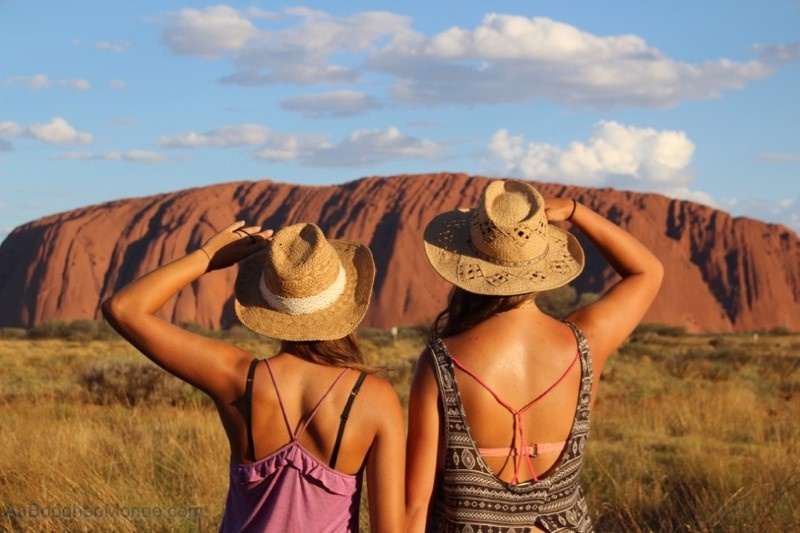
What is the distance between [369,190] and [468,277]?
89.5 meters

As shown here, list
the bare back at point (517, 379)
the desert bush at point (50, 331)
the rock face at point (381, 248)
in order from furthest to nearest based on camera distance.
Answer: the rock face at point (381, 248), the desert bush at point (50, 331), the bare back at point (517, 379)

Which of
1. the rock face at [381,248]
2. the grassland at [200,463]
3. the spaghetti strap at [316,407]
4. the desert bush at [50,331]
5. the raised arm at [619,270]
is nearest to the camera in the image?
the spaghetti strap at [316,407]

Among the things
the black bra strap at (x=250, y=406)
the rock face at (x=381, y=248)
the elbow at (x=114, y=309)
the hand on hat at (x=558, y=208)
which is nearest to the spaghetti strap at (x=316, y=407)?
the black bra strap at (x=250, y=406)

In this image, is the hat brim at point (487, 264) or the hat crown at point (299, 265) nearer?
the hat crown at point (299, 265)

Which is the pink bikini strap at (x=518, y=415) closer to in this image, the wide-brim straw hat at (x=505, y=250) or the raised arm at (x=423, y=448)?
the raised arm at (x=423, y=448)

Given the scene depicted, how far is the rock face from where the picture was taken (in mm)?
77812

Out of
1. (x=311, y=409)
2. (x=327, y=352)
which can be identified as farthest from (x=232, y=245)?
(x=311, y=409)

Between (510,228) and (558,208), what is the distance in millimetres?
367

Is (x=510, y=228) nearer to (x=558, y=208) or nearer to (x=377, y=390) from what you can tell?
(x=558, y=208)

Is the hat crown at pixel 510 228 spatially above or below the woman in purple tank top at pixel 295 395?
above

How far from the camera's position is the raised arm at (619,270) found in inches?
119

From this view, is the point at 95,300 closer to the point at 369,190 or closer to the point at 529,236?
the point at 369,190

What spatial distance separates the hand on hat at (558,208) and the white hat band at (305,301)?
762 millimetres

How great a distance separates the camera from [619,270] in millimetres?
3219
